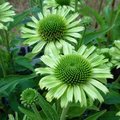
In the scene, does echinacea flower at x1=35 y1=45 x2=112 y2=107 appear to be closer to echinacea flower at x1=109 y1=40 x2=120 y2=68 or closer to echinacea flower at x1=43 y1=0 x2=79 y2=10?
echinacea flower at x1=109 y1=40 x2=120 y2=68

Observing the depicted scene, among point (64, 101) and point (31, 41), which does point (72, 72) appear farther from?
point (31, 41)

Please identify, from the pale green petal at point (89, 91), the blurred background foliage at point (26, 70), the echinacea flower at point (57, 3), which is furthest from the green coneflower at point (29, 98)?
the echinacea flower at point (57, 3)

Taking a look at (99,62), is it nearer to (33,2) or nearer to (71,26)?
(71,26)

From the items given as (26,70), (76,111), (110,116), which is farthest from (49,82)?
(26,70)

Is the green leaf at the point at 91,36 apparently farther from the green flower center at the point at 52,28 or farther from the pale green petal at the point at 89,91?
the pale green petal at the point at 89,91

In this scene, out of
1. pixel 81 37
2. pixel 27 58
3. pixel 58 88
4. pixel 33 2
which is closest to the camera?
pixel 58 88

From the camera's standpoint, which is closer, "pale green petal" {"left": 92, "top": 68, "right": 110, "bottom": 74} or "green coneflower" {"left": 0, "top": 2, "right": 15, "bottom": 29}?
"pale green petal" {"left": 92, "top": 68, "right": 110, "bottom": 74}

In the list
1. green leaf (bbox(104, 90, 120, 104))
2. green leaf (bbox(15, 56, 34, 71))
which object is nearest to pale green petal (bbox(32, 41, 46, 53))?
green leaf (bbox(15, 56, 34, 71))

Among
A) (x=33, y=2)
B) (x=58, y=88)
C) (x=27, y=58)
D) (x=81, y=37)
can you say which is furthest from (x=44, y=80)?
(x=33, y=2)
